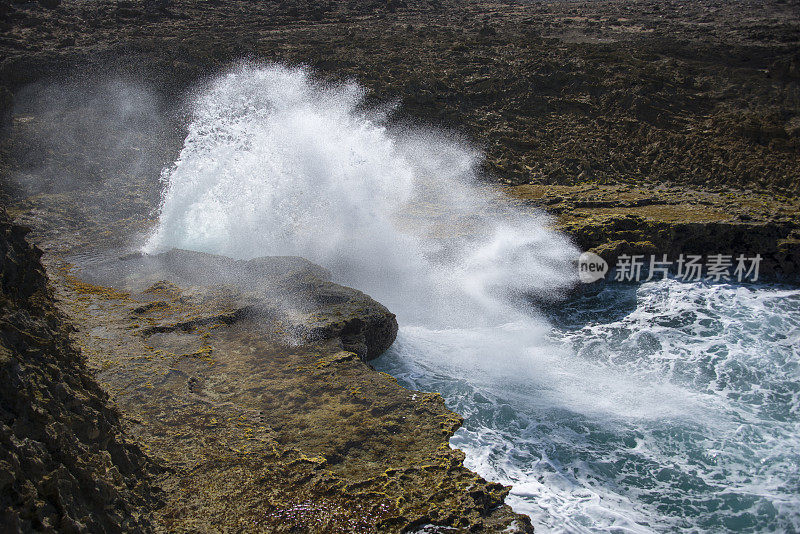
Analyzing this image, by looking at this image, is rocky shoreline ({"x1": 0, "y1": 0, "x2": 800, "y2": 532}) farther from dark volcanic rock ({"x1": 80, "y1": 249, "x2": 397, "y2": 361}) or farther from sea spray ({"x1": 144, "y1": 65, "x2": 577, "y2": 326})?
sea spray ({"x1": 144, "y1": 65, "x2": 577, "y2": 326})

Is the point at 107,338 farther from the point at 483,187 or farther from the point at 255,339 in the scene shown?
the point at 483,187

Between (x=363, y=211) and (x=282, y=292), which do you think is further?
(x=363, y=211)

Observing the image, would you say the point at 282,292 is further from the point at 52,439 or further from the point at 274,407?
the point at 52,439

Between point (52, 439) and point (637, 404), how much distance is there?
5.37 meters

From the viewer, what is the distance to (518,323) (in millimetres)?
7914

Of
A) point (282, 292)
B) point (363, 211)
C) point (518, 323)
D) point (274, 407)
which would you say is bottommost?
point (518, 323)

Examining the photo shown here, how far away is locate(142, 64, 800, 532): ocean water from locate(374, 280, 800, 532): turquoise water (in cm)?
2

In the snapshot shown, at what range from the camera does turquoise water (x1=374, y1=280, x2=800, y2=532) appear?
4.95 meters

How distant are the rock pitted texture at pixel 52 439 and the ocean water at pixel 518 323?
9.44 feet

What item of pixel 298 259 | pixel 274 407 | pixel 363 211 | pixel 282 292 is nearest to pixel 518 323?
pixel 298 259

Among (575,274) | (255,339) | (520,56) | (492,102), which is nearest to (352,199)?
(575,274)

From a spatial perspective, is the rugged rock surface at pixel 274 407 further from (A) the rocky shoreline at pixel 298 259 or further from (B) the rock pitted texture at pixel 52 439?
(B) the rock pitted texture at pixel 52 439

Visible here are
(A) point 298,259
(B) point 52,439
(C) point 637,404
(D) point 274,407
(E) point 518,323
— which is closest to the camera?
(B) point 52,439

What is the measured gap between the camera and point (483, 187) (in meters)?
11.9
